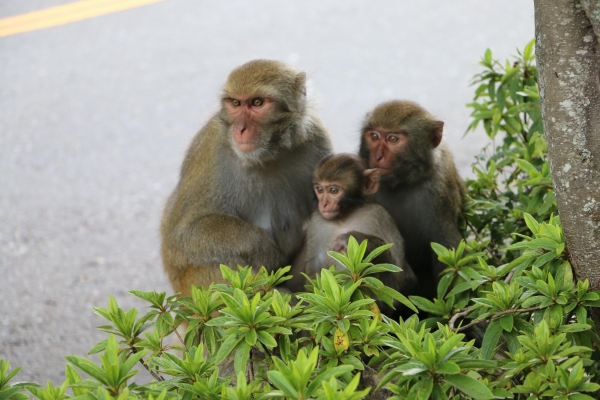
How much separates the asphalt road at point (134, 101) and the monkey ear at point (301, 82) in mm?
2130

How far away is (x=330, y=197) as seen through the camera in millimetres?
3326

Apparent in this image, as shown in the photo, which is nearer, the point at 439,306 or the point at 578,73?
the point at 578,73

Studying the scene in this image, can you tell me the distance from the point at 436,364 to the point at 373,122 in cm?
185

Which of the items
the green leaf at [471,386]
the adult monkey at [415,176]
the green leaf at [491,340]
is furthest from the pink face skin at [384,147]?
the green leaf at [471,386]

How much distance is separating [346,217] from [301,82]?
0.65 m

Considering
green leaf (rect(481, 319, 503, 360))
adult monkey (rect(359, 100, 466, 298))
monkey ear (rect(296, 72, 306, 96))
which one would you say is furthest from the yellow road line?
green leaf (rect(481, 319, 503, 360))

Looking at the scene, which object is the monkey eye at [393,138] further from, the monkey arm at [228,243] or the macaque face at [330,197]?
the monkey arm at [228,243]

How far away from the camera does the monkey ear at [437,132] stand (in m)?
3.60

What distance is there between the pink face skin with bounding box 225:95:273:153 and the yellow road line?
6.55m

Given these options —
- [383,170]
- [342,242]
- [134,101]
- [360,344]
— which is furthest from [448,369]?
[134,101]

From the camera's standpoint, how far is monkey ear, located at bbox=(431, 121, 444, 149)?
11.8 ft

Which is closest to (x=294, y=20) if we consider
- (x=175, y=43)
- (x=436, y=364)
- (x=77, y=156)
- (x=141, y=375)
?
(x=175, y=43)

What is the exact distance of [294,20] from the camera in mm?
8922

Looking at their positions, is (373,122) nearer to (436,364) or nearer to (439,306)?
(439,306)
